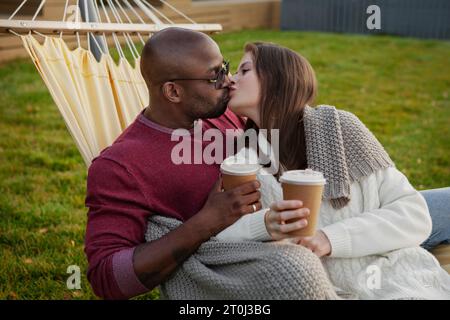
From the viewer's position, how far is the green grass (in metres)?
3.02

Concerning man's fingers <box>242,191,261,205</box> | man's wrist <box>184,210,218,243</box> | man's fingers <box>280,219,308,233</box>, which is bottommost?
man's wrist <box>184,210,218,243</box>

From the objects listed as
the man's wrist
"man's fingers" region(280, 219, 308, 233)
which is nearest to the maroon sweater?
the man's wrist

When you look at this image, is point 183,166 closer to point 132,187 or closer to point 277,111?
point 132,187

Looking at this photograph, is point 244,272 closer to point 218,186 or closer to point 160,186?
point 218,186

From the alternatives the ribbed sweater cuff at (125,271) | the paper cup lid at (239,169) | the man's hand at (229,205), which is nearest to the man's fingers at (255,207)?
the man's hand at (229,205)

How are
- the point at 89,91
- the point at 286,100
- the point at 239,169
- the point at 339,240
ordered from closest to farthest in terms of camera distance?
1. the point at 239,169
2. the point at 339,240
3. the point at 286,100
4. the point at 89,91

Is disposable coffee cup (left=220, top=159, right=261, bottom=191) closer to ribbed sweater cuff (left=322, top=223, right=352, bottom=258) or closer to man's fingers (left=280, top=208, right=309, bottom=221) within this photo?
man's fingers (left=280, top=208, right=309, bottom=221)

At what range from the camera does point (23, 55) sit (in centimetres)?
689

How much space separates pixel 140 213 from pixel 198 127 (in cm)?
38

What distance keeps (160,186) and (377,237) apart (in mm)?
632

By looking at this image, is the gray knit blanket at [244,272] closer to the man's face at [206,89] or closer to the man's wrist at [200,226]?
the man's wrist at [200,226]

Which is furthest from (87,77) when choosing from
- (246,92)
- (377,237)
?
(377,237)

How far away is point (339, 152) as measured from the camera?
72.1 inches

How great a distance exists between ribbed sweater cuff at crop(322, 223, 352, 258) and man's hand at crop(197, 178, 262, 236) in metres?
0.21
